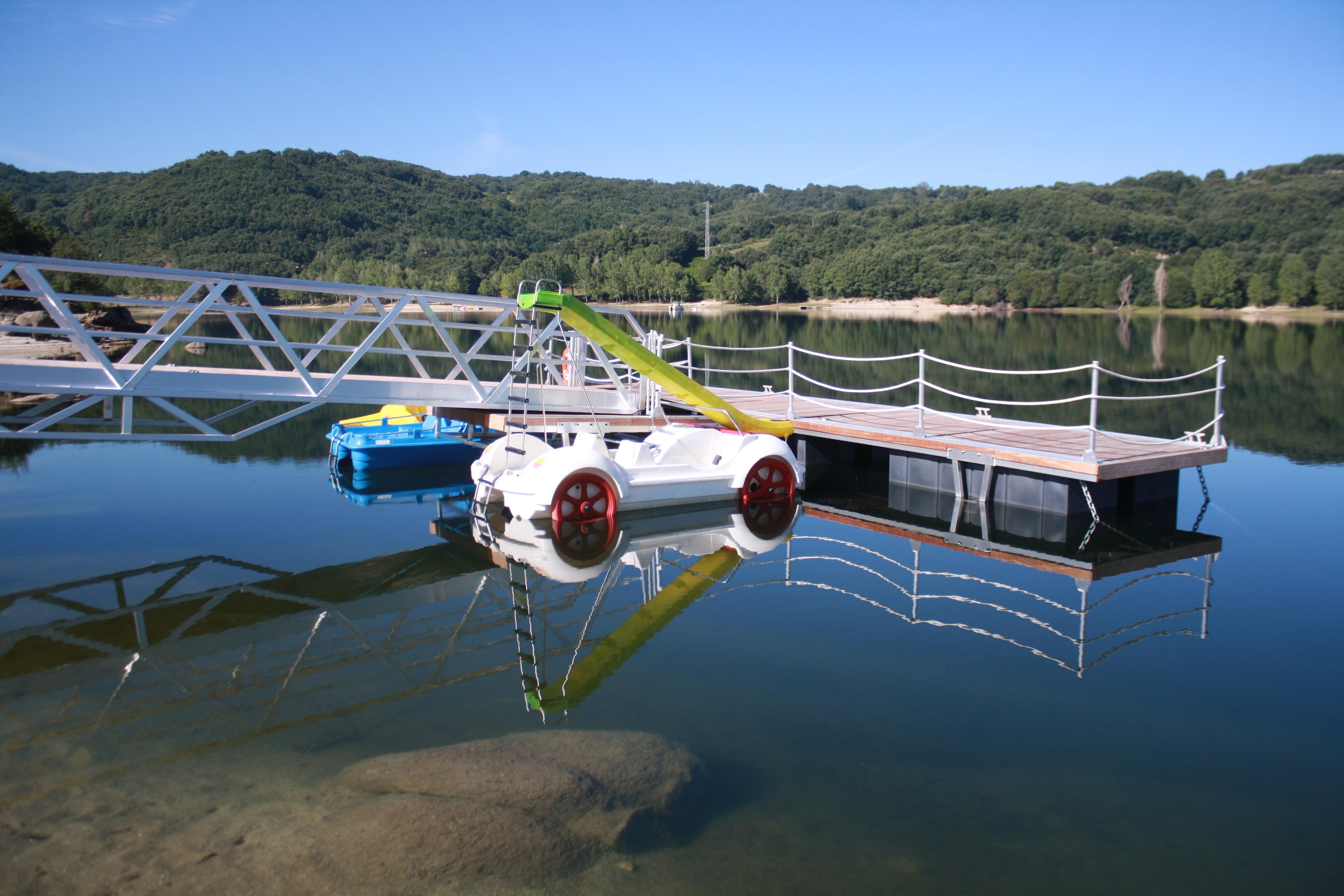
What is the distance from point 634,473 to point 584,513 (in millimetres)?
793

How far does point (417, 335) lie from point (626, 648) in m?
46.0

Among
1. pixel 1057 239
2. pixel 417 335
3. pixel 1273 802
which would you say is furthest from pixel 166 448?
pixel 1057 239

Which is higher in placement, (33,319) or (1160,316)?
(1160,316)

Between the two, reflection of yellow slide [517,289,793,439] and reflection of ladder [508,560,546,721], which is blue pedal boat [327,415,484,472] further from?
reflection of ladder [508,560,546,721]

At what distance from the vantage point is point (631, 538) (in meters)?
9.38

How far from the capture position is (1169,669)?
19.6 feet

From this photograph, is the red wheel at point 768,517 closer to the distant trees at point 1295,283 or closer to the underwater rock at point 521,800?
the underwater rock at point 521,800

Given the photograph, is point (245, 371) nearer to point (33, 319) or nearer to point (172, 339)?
point (172, 339)

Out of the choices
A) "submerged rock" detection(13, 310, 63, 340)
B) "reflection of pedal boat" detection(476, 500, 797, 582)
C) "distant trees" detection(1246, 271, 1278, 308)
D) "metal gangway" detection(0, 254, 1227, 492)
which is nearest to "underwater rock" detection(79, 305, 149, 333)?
"submerged rock" detection(13, 310, 63, 340)

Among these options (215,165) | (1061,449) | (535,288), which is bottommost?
(1061,449)

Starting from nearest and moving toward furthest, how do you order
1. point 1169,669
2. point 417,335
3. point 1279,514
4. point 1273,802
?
point 1273,802, point 1169,669, point 1279,514, point 417,335

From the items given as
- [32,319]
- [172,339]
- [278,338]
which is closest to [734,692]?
[278,338]

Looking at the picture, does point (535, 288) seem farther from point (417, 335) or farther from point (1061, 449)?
point (417, 335)

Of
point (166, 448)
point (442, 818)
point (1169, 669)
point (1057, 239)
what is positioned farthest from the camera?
point (1057, 239)
